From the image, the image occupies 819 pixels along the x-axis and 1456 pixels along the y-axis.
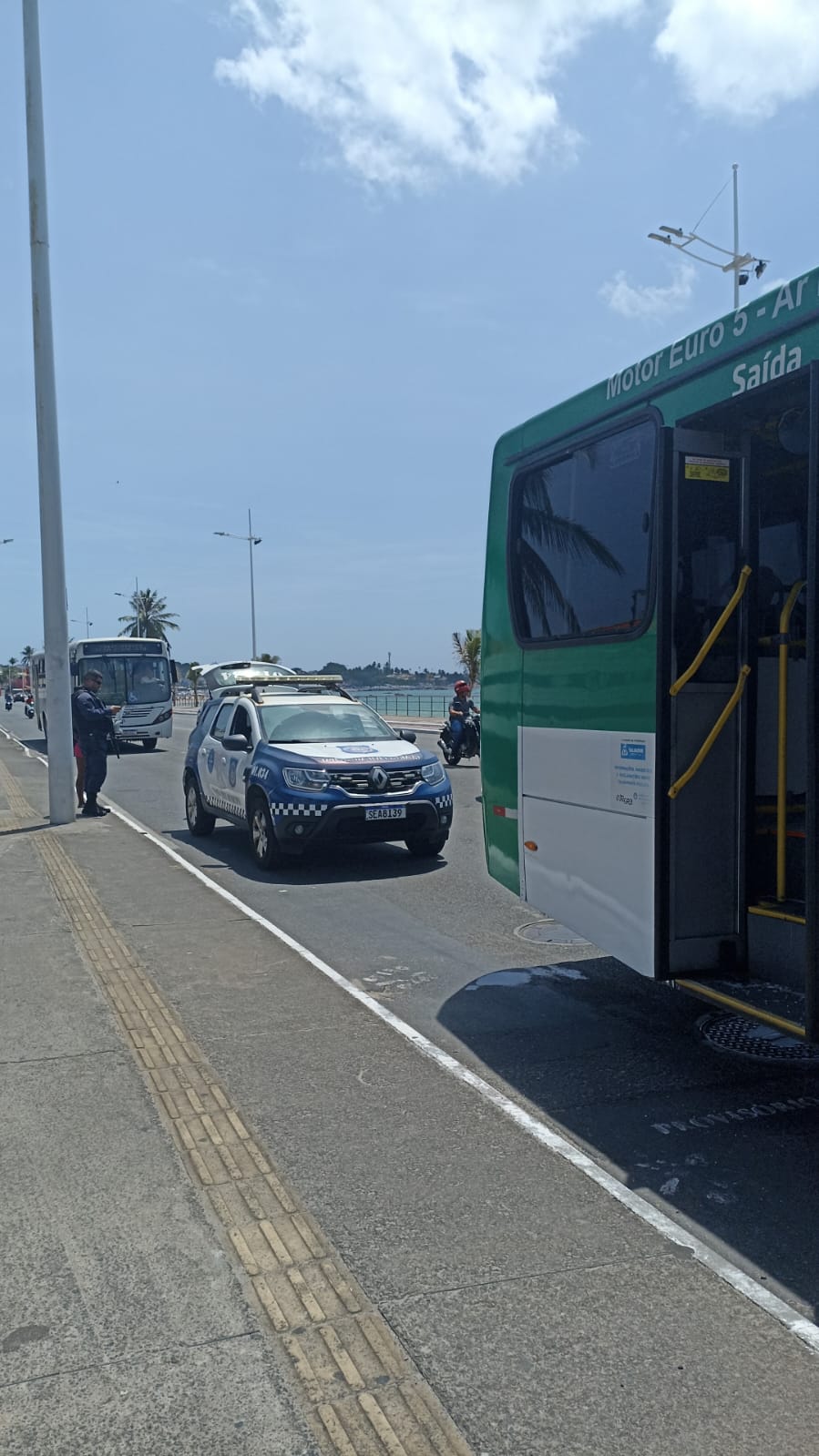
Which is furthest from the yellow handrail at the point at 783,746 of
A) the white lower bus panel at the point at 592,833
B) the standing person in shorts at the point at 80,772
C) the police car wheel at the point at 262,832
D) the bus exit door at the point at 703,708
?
the standing person in shorts at the point at 80,772

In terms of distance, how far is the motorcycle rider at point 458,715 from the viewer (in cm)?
2155

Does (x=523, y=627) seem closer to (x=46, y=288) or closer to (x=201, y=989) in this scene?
(x=201, y=989)

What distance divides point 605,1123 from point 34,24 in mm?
15129

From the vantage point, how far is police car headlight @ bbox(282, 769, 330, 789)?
33.7ft

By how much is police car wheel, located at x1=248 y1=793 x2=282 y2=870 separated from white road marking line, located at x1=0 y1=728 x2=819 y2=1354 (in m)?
2.86

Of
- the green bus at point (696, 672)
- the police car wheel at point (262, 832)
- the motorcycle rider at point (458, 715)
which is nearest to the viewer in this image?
the green bus at point (696, 672)

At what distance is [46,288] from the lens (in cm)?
1430

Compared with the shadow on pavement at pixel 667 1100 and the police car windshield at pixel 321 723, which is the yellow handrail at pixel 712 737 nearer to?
the shadow on pavement at pixel 667 1100

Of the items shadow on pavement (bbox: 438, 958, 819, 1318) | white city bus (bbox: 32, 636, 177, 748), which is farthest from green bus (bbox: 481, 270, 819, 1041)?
white city bus (bbox: 32, 636, 177, 748)

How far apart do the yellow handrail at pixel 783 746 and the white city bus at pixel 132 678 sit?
26598 millimetres

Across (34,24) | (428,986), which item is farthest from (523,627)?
(34,24)

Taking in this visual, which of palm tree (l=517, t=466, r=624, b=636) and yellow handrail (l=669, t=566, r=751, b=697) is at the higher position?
palm tree (l=517, t=466, r=624, b=636)

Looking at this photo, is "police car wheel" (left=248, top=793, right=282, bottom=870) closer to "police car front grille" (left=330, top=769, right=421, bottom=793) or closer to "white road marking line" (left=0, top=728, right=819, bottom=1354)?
"police car front grille" (left=330, top=769, right=421, bottom=793)

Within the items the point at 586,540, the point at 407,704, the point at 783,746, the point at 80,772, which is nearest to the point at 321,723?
the point at 80,772
